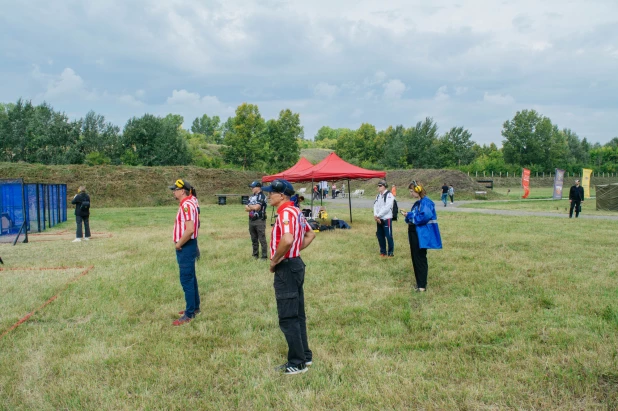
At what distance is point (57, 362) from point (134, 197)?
1360 inches

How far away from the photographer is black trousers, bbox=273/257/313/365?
3.74m

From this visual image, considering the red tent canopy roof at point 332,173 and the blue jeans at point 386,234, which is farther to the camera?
the red tent canopy roof at point 332,173

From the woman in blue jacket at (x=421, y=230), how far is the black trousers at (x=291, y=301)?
3029 mm

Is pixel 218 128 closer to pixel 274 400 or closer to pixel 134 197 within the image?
pixel 134 197

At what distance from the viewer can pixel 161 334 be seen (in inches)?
189

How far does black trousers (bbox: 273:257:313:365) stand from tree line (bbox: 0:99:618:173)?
154ft

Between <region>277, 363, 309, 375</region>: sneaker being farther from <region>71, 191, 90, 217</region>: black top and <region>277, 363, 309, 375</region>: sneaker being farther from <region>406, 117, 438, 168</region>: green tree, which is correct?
<region>406, 117, 438, 168</region>: green tree

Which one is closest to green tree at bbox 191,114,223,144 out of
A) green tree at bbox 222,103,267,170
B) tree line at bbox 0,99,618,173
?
tree line at bbox 0,99,618,173

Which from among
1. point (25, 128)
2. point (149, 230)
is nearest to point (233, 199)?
point (149, 230)

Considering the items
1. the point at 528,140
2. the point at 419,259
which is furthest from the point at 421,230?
the point at 528,140

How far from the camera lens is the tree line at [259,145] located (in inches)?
1822

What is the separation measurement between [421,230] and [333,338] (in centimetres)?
252

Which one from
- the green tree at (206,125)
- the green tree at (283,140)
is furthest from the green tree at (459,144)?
the green tree at (206,125)

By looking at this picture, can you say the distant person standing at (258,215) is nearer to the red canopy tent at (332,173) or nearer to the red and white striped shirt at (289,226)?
the red and white striped shirt at (289,226)
